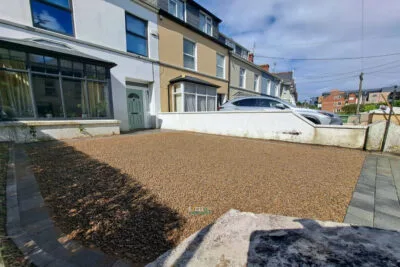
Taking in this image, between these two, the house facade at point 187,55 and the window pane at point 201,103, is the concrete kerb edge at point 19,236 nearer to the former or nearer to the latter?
the house facade at point 187,55

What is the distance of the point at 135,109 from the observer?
9.92m

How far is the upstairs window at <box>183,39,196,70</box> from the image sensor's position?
12232 millimetres

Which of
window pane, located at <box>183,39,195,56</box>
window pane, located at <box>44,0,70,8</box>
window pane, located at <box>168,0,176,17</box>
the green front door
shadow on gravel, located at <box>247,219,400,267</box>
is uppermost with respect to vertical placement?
window pane, located at <box>168,0,176,17</box>

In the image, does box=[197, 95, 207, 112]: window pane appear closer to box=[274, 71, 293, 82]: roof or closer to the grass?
the grass

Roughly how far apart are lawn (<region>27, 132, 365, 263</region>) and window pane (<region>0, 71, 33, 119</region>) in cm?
202

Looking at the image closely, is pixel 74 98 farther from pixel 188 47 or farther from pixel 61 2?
pixel 188 47

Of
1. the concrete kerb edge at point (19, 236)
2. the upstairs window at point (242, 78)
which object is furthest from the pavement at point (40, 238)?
the upstairs window at point (242, 78)

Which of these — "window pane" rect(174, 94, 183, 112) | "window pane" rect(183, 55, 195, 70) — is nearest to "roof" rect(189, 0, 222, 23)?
"window pane" rect(183, 55, 195, 70)

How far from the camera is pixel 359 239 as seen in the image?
143cm

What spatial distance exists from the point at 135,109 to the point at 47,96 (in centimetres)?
414

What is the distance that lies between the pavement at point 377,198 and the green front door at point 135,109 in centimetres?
964

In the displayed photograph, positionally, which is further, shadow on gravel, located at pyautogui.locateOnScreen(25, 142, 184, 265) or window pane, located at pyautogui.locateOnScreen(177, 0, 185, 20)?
window pane, located at pyautogui.locateOnScreen(177, 0, 185, 20)

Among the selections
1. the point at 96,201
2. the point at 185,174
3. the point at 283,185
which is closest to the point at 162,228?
the point at 96,201

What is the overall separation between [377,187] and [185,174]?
11.0ft
